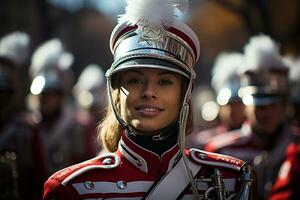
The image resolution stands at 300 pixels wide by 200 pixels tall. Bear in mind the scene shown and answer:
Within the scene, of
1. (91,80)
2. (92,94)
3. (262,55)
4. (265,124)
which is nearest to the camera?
(265,124)

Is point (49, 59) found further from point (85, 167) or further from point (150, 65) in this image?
point (150, 65)

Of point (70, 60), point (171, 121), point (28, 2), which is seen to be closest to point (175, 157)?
point (171, 121)

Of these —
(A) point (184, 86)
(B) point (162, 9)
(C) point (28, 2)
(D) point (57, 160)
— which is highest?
(C) point (28, 2)

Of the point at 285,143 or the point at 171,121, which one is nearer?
the point at 171,121

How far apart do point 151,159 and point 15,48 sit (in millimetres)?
4205

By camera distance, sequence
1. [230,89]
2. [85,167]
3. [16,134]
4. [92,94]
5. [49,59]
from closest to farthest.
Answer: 1. [85,167]
2. [16,134]
3. [49,59]
4. [230,89]
5. [92,94]

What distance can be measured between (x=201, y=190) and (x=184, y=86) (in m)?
0.58

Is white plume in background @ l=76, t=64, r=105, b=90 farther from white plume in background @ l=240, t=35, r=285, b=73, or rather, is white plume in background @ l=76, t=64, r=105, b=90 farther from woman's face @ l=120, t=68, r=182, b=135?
woman's face @ l=120, t=68, r=182, b=135

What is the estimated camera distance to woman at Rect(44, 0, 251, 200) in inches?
152

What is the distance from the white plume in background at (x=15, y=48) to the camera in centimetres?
769

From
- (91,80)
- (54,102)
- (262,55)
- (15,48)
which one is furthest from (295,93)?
(91,80)

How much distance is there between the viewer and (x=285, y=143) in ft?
23.0

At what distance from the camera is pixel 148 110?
12.7ft

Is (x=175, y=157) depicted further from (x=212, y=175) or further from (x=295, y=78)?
(x=295, y=78)
